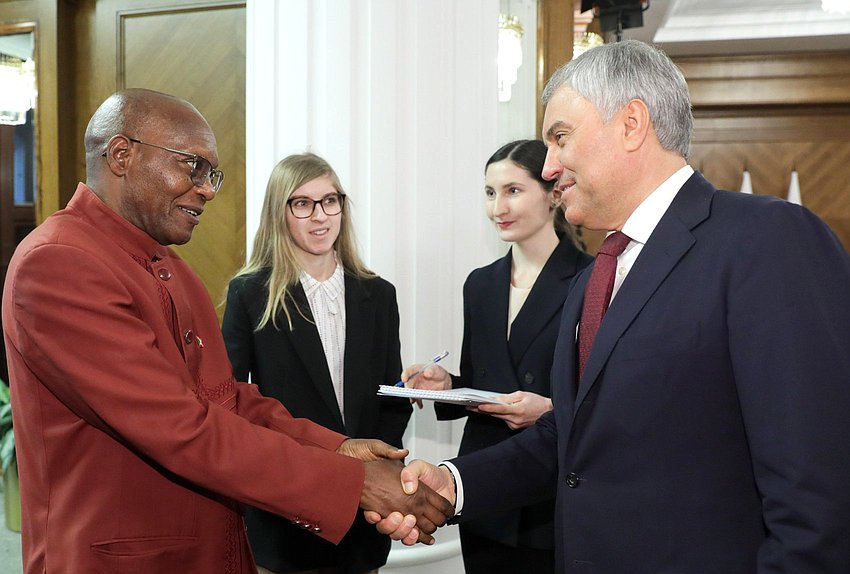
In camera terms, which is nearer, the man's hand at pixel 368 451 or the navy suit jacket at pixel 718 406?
the navy suit jacket at pixel 718 406

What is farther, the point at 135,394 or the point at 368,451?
the point at 368,451

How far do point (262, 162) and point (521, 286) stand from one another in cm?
113

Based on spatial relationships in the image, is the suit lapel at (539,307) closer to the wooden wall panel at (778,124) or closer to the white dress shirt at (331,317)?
the white dress shirt at (331,317)

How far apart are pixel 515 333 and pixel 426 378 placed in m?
0.33

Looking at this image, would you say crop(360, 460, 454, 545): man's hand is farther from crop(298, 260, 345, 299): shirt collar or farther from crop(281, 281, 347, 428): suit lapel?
crop(298, 260, 345, 299): shirt collar

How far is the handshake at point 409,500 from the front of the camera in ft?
6.52

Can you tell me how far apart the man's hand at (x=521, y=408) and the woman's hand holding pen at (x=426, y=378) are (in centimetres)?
30

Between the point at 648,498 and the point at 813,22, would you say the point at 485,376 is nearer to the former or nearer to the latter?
the point at 648,498

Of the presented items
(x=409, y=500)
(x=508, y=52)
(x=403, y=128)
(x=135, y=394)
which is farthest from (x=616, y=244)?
(x=508, y=52)

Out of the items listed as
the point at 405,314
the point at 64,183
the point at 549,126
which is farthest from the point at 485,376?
the point at 64,183

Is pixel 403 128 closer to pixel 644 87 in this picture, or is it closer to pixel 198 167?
pixel 198 167

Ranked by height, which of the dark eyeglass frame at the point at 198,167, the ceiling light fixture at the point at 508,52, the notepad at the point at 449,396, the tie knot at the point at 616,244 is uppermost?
the ceiling light fixture at the point at 508,52

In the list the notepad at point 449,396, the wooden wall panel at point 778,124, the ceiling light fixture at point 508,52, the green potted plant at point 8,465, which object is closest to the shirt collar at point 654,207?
the notepad at point 449,396

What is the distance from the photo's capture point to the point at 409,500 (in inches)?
78.6
